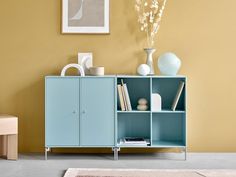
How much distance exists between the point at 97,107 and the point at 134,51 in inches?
31.6

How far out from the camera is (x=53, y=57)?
5180mm

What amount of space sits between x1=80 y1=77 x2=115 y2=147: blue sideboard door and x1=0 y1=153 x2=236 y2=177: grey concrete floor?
253 millimetres

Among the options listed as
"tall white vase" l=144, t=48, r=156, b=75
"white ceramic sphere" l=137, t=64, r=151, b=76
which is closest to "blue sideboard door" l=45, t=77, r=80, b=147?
"white ceramic sphere" l=137, t=64, r=151, b=76

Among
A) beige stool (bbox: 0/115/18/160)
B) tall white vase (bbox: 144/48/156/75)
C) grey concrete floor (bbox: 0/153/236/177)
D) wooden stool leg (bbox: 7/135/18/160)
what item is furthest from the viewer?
tall white vase (bbox: 144/48/156/75)

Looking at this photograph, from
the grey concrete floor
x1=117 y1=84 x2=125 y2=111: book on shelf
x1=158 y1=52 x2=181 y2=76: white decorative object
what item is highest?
x1=158 y1=52 x2=181 y2=76: white decorative object

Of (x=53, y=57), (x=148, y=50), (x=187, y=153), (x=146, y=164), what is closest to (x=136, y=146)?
(x=146, y=164)

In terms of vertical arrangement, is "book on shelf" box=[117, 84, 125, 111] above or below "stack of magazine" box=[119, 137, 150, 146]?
above

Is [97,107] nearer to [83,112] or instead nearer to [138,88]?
[83,112]

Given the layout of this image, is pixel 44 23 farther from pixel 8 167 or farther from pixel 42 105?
pixel 8 167

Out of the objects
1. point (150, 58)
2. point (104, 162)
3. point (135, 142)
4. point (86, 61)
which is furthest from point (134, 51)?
point (104, 162)

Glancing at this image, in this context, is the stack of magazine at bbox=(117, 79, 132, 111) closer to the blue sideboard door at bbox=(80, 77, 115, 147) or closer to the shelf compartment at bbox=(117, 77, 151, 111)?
the blue sideboard door at bbox=(80, 77, 115, 147)

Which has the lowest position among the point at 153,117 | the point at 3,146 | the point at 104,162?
the point at 104,162

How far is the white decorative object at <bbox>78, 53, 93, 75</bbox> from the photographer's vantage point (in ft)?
16.7

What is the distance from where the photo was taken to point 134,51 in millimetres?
5168
